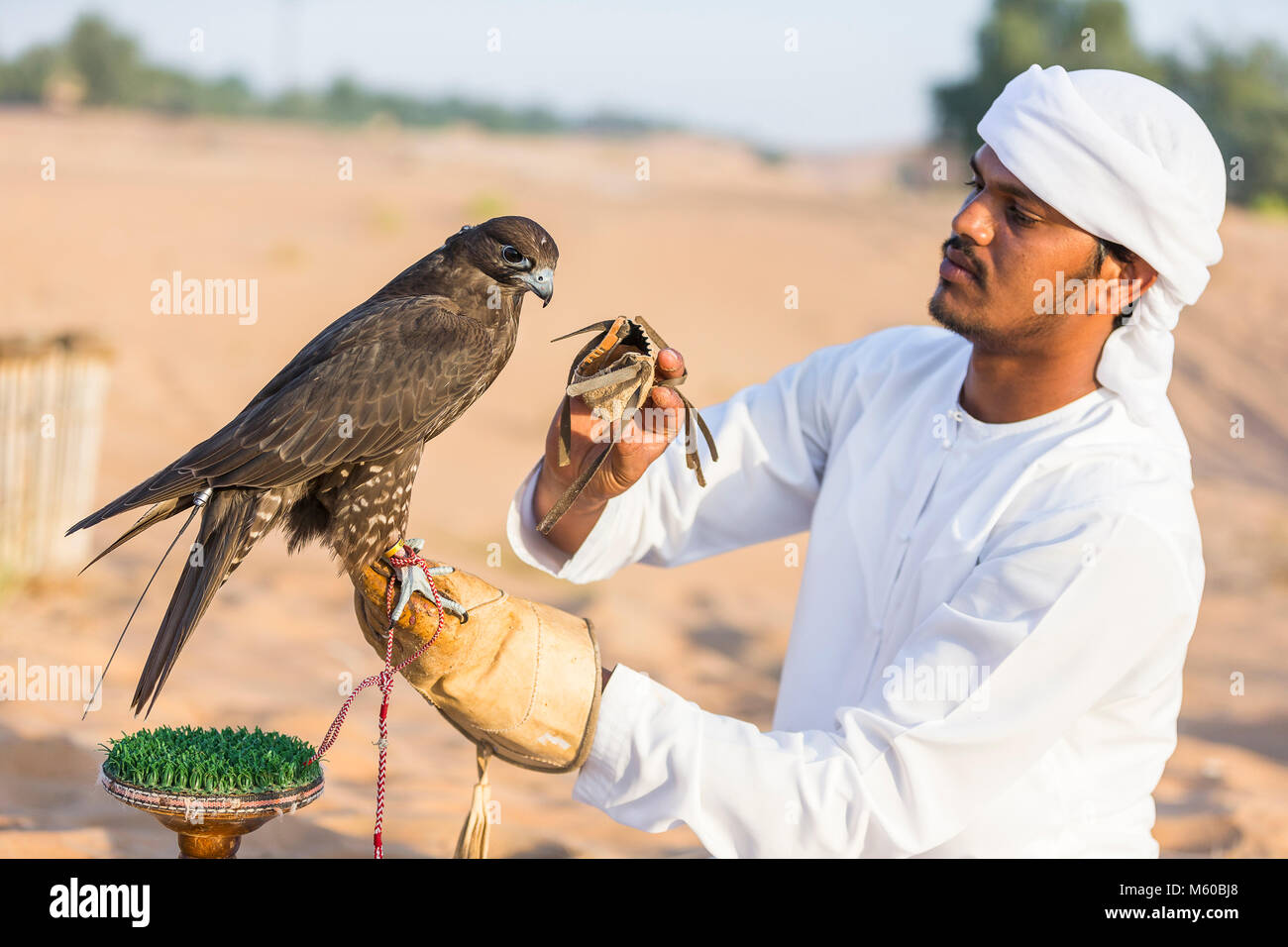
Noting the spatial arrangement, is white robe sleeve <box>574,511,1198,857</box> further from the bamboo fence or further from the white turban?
the bamboo fence

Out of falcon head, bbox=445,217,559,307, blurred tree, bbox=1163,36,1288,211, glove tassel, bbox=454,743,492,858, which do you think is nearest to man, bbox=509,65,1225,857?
glove tassel, bbox=454,743,492,858

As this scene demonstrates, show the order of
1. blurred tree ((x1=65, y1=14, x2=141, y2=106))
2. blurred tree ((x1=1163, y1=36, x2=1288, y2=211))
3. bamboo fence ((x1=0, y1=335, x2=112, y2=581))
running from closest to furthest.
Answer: bamboo fence ((x1=0, y1=335, x2=112, y2=581)), blurred tree ((x1=1163, y1=36, x2=1288, y2=211)), blurred tree ((x1=65, y1=14, x2=141, y2=106))

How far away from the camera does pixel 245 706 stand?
481cm

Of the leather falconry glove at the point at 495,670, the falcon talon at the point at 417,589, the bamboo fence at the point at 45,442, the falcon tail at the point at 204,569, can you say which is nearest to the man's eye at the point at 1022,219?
the leather falconry glove at the point at 495,670

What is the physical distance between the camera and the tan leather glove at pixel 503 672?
2086 millimetres

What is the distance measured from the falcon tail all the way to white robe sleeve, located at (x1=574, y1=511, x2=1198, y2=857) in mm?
769

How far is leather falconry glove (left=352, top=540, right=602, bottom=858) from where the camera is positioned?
2086mm

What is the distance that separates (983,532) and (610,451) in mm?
783

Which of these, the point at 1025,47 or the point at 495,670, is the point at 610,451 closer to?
the point at 495,670

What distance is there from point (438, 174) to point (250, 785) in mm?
20047

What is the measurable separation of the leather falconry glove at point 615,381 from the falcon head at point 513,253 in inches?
14.4

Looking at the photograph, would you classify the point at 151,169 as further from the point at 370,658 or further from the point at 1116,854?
the point at 1116,854

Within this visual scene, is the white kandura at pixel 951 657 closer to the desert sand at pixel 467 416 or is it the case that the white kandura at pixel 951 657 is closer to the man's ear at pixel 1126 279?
the man's ear at pixel 1126 279

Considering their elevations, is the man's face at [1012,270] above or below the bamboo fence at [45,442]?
above
